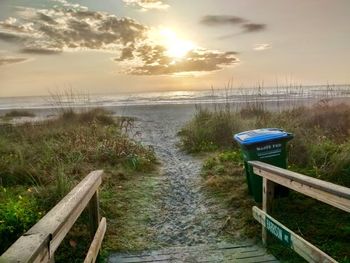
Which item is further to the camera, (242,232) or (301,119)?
(301,119)

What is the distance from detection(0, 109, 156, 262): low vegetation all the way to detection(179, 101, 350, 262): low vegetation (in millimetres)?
1413

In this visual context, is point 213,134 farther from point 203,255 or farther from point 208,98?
point 208,98

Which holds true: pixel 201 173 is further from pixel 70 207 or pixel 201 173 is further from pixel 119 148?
pixel 70 207

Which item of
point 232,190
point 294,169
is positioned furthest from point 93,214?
point 294,169

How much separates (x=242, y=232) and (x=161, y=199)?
6.25 feet

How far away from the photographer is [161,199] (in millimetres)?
6785

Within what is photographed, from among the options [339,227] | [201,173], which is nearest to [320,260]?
[339,227]

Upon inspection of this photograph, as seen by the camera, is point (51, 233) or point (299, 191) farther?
point (299, 191)

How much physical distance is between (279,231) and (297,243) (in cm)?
41

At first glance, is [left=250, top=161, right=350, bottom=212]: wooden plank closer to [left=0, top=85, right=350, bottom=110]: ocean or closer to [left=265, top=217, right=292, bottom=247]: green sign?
[left=265, top=217, right=292, bottom=247]: green sign

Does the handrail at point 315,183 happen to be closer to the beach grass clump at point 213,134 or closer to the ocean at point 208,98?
the beach grass clump at point 213,134

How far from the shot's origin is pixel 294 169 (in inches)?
281

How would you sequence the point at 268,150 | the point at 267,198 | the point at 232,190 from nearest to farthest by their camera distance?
the point at 267,198 → the point at 268,150 → the point at 232,190

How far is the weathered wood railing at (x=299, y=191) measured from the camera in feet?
10.2
